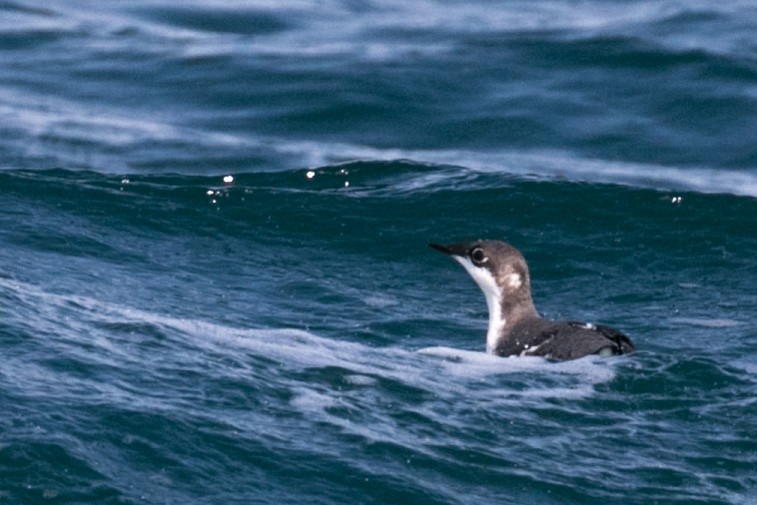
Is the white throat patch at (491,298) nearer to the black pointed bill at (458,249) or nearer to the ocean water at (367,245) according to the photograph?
the black pointed bill at (458,249)

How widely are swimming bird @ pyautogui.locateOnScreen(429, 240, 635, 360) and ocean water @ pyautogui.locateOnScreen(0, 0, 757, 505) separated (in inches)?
9.0

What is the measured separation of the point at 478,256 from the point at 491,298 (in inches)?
15.8

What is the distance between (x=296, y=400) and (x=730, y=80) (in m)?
12.7

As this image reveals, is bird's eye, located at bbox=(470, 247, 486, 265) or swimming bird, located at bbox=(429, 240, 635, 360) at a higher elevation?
bird's eye, located at bbox=(470, 247, 486, 265)

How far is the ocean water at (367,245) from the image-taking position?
29.7 feet

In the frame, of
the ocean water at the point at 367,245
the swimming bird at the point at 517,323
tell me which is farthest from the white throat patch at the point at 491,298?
the ocean water at the point at 367,245

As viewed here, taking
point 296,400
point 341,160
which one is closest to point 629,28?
point 341,160

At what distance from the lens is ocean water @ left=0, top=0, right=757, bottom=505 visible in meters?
9.04

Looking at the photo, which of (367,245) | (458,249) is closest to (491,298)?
(458,249)

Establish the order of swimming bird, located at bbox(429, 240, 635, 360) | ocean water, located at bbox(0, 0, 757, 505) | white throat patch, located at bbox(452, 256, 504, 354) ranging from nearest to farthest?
ocean water, located at bbox(0, 0, 757, 505), swimming bird, located at bbox(429, 240, 635, 360), white throat patch, located at bbox(452, 256, 504, 354)

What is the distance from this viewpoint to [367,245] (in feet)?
48.2

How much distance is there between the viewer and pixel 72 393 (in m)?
9.59

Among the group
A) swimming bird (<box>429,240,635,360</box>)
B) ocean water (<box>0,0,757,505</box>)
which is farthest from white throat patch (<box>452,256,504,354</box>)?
ocean water (<box>0,0,757,505</box>)

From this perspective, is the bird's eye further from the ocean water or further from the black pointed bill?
the ocean water
